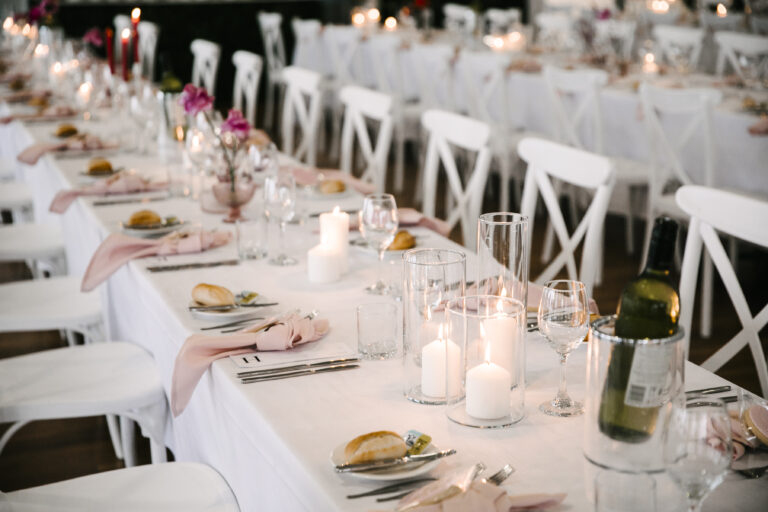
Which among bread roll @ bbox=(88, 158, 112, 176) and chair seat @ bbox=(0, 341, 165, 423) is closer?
chair seat @ bbox=(0, 341, 165, 423)

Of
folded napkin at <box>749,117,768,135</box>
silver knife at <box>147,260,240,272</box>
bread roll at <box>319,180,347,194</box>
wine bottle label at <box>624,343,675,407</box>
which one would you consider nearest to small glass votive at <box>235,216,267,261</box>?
silver knife at <box>147,260,240,272</box>

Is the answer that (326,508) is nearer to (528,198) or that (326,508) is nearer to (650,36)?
(528,198)

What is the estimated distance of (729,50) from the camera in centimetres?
605

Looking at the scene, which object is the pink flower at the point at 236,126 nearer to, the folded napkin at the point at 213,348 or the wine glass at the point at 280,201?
the wine glass at the point at 280,201

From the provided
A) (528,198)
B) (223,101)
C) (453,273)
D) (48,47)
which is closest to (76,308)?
(528,198)

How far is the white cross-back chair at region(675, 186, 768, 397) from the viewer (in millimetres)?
1938

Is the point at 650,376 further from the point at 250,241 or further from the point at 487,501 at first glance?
the point at 250,241

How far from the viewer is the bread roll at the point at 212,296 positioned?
1874 mm

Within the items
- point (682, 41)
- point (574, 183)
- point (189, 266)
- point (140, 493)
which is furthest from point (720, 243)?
point (682, 41)

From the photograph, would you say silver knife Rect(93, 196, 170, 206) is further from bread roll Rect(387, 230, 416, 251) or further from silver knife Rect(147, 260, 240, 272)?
bread roll Rect(387, 230, 416, 251)

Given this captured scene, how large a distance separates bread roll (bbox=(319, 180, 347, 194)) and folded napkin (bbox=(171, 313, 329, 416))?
4.01ft

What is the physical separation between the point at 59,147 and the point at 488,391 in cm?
274

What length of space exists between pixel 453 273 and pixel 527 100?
171 inches

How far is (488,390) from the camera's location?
1365 millimetres
